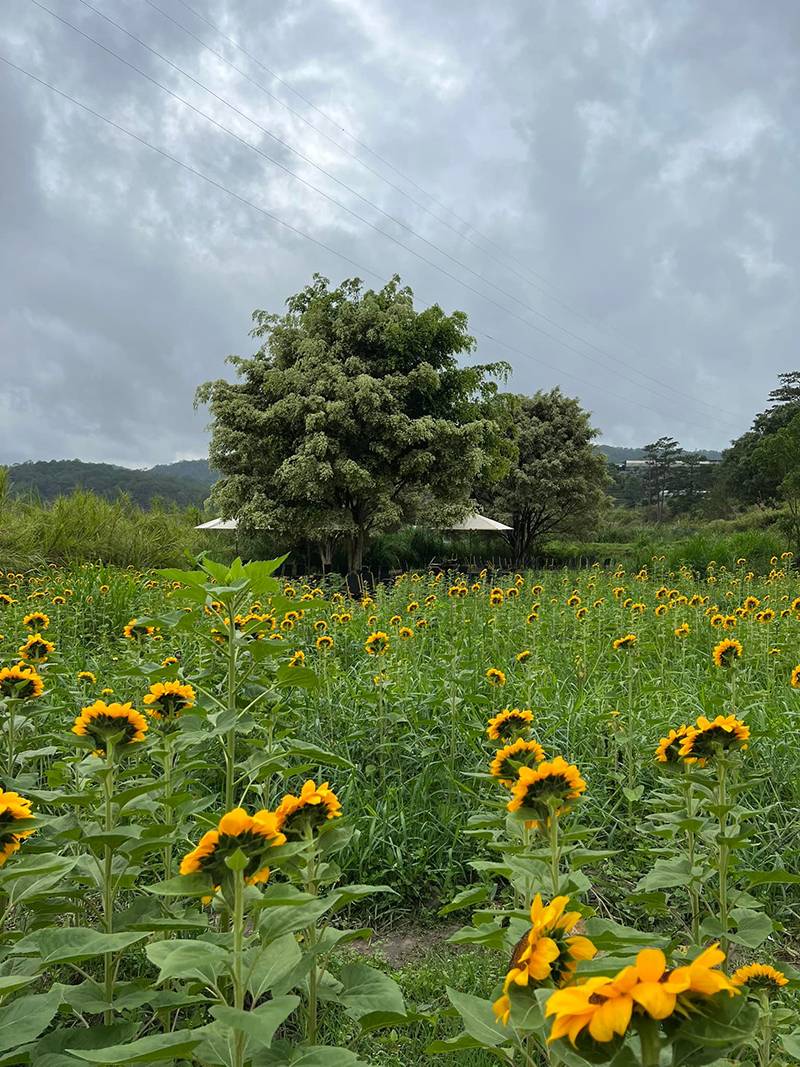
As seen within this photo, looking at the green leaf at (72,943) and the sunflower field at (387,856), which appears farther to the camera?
the green leaf at (72,943)

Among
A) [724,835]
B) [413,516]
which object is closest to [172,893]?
[724,835]

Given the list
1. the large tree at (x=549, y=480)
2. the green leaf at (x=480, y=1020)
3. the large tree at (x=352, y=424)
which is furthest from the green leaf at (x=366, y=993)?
the large tree at (x=549, y=480)

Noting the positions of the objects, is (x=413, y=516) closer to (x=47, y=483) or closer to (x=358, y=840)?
(x=358, y=840)

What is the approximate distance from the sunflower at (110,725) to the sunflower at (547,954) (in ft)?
3.45

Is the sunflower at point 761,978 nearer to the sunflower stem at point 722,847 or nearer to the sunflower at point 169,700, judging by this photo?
the sunflower stem at point 722,847

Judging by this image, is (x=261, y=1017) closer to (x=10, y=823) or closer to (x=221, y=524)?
(x=10, y=823)

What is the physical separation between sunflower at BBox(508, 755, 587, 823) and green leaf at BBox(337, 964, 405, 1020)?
35cm

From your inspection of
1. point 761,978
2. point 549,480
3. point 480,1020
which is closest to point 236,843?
point 480,1020

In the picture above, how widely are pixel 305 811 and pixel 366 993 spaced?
1.02 ft

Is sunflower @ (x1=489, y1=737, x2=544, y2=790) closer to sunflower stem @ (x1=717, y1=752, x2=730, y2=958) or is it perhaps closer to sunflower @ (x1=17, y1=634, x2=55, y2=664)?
sunflower stem @ (x1=717, y1=752, x2=730, y2=958)

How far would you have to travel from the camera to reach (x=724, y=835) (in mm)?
1597

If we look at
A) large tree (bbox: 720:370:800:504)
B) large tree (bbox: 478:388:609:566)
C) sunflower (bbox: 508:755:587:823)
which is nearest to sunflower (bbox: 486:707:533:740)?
sunflower (bbox: 508:755:587:823)

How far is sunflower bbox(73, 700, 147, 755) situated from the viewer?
1.54 m

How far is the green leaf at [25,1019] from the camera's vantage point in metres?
0.94
